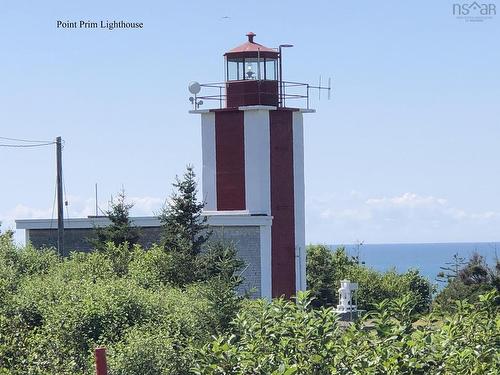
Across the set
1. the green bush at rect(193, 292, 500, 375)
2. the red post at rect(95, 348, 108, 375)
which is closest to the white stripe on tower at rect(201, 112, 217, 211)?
the green bush at rect(193, 292, 500, 375)

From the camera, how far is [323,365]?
9.21 metres

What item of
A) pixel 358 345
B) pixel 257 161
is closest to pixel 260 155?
pixel 257 161

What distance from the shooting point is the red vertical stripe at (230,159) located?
104ft

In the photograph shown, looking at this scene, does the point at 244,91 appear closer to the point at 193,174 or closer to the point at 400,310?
the point at 193,174

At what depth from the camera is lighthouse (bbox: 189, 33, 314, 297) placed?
31.5 meters

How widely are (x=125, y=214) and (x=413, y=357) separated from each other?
23253mm

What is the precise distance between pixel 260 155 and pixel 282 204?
5.35 ft

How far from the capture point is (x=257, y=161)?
3150cm

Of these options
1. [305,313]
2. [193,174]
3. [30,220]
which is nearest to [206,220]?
[193,174]

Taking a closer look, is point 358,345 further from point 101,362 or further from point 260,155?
point 260,155

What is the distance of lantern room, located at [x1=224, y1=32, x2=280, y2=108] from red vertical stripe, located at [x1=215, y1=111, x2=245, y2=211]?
1.70 ft

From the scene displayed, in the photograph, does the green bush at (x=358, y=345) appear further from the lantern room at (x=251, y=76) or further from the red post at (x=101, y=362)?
the lantern room at (x=251, y=76)

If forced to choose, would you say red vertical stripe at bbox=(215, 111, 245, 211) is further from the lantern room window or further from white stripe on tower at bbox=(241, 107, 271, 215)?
the lantern room window

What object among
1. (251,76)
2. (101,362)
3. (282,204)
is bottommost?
(101,362)
